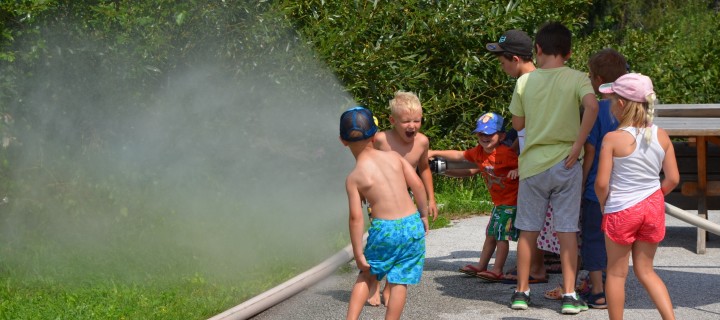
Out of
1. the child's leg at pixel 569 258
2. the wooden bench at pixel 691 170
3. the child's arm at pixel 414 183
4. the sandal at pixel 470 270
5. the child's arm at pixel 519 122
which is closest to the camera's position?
the child's arm at pixel 414 183

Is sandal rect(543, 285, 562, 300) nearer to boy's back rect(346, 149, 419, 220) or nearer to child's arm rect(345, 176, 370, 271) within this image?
boy's back rect(346, 149, 419, 220)

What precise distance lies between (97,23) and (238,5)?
141 cm

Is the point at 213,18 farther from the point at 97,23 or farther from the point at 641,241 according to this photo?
the point at 641,241

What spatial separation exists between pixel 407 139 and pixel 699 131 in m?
1.85

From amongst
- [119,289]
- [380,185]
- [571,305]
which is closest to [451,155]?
[571,305]

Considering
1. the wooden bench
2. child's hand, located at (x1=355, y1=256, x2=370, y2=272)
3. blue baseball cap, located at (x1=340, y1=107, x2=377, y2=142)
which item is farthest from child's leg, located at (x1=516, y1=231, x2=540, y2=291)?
the wooden bench

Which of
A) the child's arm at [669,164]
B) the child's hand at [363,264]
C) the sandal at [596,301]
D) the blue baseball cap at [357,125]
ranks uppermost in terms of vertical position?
the blue baseball cap at [357,125]

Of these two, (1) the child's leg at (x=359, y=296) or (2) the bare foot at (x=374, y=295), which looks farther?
(2) the bare foot at (x=374, y=295)

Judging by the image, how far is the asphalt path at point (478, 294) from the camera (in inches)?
253

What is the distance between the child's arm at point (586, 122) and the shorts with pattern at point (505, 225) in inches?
38.4

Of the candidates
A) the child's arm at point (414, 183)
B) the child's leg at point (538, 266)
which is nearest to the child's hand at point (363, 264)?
the child's arm at point (414, 183)

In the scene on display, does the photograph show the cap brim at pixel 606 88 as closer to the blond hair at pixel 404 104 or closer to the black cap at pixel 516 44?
the black cap at pixel 516 44

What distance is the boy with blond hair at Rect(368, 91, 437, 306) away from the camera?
6.61 m

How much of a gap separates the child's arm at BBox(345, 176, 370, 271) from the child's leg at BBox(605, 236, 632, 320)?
1.22m
